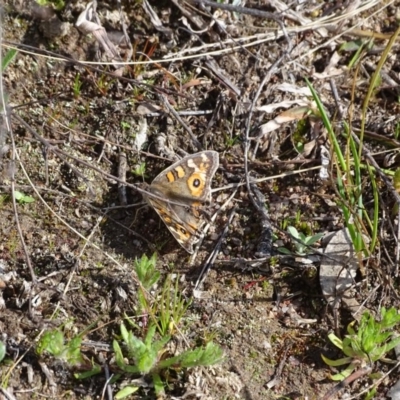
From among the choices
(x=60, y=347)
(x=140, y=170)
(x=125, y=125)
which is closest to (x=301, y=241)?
(x=140, y=170)

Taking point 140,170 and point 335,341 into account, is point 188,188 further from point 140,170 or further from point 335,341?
point 335,341

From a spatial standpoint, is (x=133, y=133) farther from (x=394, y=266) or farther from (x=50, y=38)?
(x=394, y=266)

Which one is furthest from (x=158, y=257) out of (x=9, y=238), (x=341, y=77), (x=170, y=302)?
(x=341, y=77)

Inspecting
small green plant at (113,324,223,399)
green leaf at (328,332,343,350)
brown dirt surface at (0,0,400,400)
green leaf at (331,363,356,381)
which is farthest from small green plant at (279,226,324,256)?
small green plant at (113,324,223,399)

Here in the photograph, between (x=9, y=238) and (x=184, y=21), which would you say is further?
(x=184, y=21)

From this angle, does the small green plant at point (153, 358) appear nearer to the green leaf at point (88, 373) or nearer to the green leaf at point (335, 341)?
the green leaf at point (88, 373)

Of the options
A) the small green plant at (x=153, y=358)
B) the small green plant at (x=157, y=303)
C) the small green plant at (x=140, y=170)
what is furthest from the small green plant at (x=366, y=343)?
the small green plant at (x=140, y=170)

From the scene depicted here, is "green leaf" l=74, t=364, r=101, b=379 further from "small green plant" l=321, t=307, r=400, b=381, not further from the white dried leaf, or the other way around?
the white dried leaf
